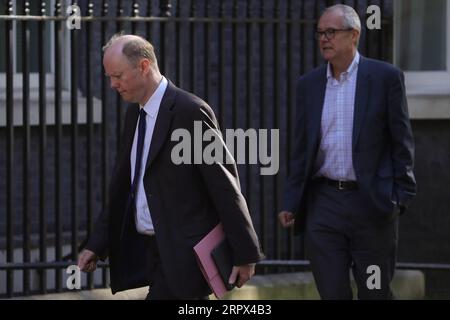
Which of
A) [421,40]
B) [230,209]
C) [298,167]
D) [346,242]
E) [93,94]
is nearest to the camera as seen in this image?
[230,209]

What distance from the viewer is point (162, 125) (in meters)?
5.59

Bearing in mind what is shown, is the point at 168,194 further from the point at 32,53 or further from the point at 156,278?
the point at 32,53

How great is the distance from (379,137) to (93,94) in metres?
3.10

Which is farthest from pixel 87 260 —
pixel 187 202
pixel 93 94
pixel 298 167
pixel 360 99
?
pixel 93 94

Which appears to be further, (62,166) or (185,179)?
(62,166)

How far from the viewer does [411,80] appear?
402 inches

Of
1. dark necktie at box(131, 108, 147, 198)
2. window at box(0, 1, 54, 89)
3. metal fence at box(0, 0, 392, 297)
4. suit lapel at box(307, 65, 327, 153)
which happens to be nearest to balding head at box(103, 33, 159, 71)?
dark necktie at box(131, 108, 147, 198)

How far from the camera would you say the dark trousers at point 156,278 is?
5.62 metres

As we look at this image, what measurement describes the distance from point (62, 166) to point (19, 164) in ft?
1.16

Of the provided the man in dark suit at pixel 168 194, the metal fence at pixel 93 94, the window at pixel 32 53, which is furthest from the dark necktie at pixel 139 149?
the window at pixel 32 53

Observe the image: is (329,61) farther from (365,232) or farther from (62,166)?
(62,166)

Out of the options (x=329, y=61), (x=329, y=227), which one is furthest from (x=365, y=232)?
(x=329, y=61)

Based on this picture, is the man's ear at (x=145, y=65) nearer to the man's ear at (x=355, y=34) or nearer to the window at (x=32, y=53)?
the man's ear at (x=355, y=34)
